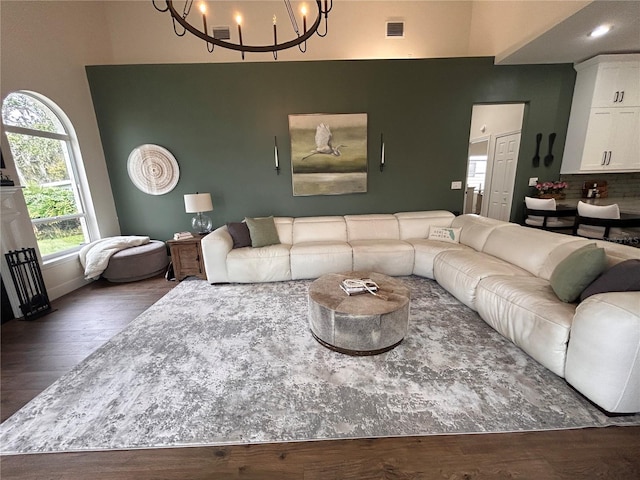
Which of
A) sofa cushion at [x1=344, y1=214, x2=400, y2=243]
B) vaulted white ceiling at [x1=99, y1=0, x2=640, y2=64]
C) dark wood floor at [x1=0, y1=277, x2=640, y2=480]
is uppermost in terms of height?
vaulted white ceiling at [x1=99, y1=0, x2=640, y2=64]

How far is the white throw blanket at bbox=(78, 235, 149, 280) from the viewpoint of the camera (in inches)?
145

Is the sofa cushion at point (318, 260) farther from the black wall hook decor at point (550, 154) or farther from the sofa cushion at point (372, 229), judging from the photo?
the black wall hook decor at point (550, 154)

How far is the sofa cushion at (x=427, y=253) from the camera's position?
349cm

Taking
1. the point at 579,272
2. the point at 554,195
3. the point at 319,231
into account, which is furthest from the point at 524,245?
the point at 319,231

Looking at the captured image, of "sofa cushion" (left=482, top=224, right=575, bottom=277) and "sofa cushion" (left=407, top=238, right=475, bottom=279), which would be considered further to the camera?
"sofa cushion" (left=407, top=238, right=475, bottom=279)

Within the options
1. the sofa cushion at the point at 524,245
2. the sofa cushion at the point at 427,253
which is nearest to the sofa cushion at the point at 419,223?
the sofa cushion at the point at 427,253

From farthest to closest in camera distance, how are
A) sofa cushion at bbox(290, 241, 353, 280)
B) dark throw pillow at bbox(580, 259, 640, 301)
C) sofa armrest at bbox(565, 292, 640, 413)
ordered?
sofa cushion at bbox(290, 241, 353, 280) → dark throw pillow at bbox(580, 259, 640, 301) → sofa armrest at bbox(565, 292, 640, 413)

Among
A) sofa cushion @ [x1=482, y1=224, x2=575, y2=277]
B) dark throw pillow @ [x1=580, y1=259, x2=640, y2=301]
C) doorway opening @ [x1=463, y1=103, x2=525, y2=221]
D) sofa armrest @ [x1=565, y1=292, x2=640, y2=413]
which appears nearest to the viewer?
sofa armrest @ [x1=565, y1=292, x2=640, y2=413]

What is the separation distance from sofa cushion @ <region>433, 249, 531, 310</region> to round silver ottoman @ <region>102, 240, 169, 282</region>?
4.10 meters

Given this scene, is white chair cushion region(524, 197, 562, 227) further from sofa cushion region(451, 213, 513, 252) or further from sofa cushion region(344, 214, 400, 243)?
sofa cushion region(344, 214, 400, 243)

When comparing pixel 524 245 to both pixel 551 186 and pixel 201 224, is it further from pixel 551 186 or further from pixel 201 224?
pixel 201 224

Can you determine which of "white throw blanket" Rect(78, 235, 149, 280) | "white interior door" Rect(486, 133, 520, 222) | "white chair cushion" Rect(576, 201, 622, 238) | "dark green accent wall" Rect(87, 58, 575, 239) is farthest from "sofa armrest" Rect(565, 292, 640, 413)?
"white throw blanket" Rect(78, 235, 149, 280)

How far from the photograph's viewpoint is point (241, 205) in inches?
174

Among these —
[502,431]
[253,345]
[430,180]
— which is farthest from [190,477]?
[430,180]
